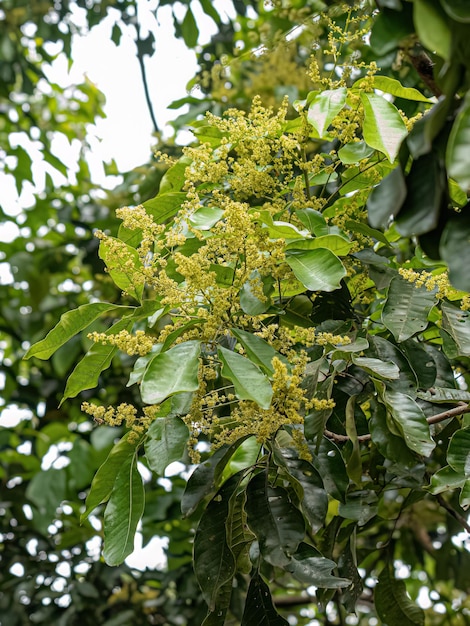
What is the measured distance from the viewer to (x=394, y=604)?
1225 mm

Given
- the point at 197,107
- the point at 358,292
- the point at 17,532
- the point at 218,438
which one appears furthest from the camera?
the point at 17,532

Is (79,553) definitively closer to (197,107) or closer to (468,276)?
(197,107)

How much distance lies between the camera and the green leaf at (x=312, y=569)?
0.88 metres

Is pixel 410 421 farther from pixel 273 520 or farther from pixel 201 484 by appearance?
pixel 201 484

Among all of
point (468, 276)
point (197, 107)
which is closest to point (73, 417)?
point (197, 107)

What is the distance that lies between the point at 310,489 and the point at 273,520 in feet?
0.21

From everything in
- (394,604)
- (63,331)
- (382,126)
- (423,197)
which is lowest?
(394,604)

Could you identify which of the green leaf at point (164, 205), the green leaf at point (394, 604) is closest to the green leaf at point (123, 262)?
the green leaf at point (164, 205)

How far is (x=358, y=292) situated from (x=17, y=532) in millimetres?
1570

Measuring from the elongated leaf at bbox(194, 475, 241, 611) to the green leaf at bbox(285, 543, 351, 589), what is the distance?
0.07 meters

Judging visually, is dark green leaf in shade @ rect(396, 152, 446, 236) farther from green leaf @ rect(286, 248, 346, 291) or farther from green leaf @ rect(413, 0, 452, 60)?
green leaf @ rect(286, 248, 346, 291)

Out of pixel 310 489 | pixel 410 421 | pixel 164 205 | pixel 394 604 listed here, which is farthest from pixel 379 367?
pixel 394 604

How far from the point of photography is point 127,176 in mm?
2354

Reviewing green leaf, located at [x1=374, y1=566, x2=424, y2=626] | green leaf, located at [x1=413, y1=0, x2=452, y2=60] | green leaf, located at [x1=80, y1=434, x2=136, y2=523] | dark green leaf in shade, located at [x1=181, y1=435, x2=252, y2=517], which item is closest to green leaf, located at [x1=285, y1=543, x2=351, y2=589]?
dark green leaf in shade, located at [x1=181, y1=435, x2=252, y2=517]
